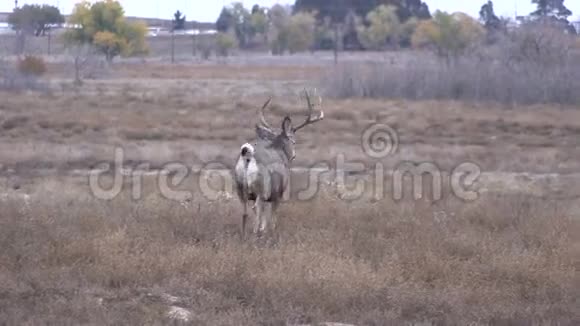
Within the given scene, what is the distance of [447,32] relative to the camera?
80500mm

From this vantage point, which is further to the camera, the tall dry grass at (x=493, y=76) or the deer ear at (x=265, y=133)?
the tall dry grass at (x=493, y=76)

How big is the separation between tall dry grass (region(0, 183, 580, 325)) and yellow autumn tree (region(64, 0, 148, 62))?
68772 millimetres

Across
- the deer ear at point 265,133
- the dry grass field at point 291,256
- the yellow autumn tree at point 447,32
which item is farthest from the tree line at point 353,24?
the deer ear at point 265,133

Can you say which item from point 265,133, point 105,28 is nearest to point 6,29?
point 105,28

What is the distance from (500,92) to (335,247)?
34.4 metres

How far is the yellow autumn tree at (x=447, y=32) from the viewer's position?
77875 millimetres

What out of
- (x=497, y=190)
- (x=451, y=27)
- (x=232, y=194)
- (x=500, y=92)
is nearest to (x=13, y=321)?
(x=232, y=194)

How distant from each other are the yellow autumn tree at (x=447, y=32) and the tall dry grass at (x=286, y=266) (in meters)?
62.4

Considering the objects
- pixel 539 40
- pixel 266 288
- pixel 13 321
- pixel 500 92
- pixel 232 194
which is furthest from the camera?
pixel 539 40

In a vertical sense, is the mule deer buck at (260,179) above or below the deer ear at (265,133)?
below

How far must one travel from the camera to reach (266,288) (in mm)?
9781

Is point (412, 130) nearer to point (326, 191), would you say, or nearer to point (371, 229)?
point (326, 191)

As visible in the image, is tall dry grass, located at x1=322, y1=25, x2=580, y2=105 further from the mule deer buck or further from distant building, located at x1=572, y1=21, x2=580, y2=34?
the mule deer buck

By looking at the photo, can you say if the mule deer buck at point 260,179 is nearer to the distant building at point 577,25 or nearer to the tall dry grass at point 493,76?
the tall dry grass at point 493,76
